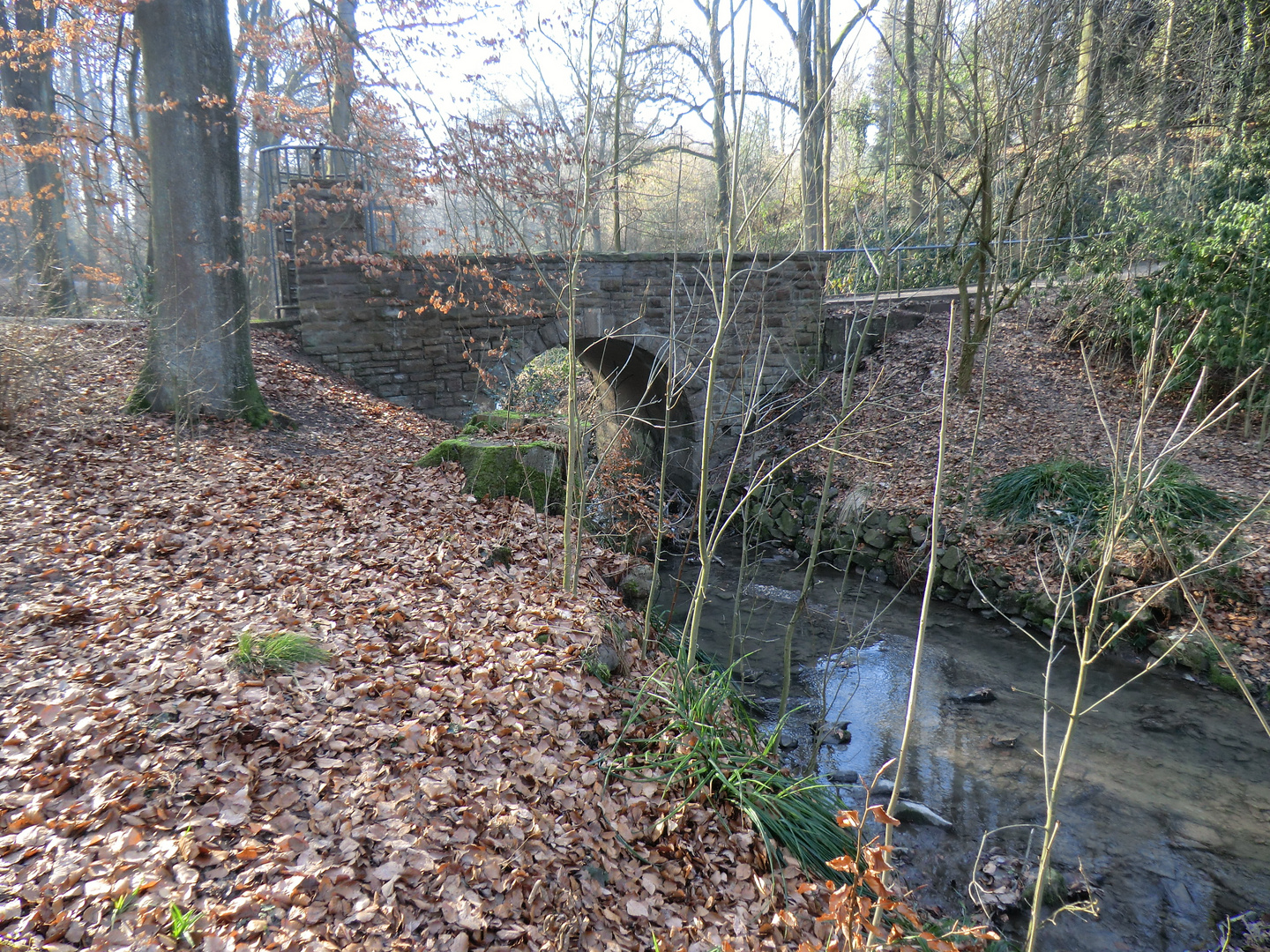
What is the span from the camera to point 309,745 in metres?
3.14

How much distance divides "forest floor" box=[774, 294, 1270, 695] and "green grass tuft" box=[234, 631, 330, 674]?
4.40m

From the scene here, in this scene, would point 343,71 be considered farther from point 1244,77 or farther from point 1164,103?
point 1244,77

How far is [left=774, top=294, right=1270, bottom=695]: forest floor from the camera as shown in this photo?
6633mm

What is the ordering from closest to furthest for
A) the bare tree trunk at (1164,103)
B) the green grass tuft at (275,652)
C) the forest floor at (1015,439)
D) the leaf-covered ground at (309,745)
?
1. the leaf-covered ground at (309,745)
2. the green grass tuft at (275,652)
3. the forest floor at (1015,439)
4. the bare tree trunk at (1164,103)

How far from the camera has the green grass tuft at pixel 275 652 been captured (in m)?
3.48

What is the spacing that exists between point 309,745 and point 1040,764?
4.83 meters

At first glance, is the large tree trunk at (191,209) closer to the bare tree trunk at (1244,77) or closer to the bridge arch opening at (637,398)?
the bridge arch opening at (637,398)

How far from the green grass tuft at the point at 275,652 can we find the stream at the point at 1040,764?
7.80ft

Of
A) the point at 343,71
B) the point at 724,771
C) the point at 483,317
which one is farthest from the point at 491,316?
the point at 724,771

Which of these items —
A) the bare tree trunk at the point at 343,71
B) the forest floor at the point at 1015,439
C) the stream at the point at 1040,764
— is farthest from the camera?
the bare tree trunk at the point at 343,71

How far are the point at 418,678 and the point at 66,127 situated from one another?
9096 mm

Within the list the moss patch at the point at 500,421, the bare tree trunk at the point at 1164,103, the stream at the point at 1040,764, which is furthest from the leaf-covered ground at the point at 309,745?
the bare tree trunk at the point at 1164,103

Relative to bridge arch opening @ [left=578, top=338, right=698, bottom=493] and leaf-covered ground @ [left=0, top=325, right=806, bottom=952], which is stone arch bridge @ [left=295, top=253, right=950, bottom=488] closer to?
bridge arch opening @ [left=578, top=338, right=698, bottom=493]

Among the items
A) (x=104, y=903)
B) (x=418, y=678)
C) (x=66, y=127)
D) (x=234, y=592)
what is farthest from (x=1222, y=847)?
(x=66, y=127)
